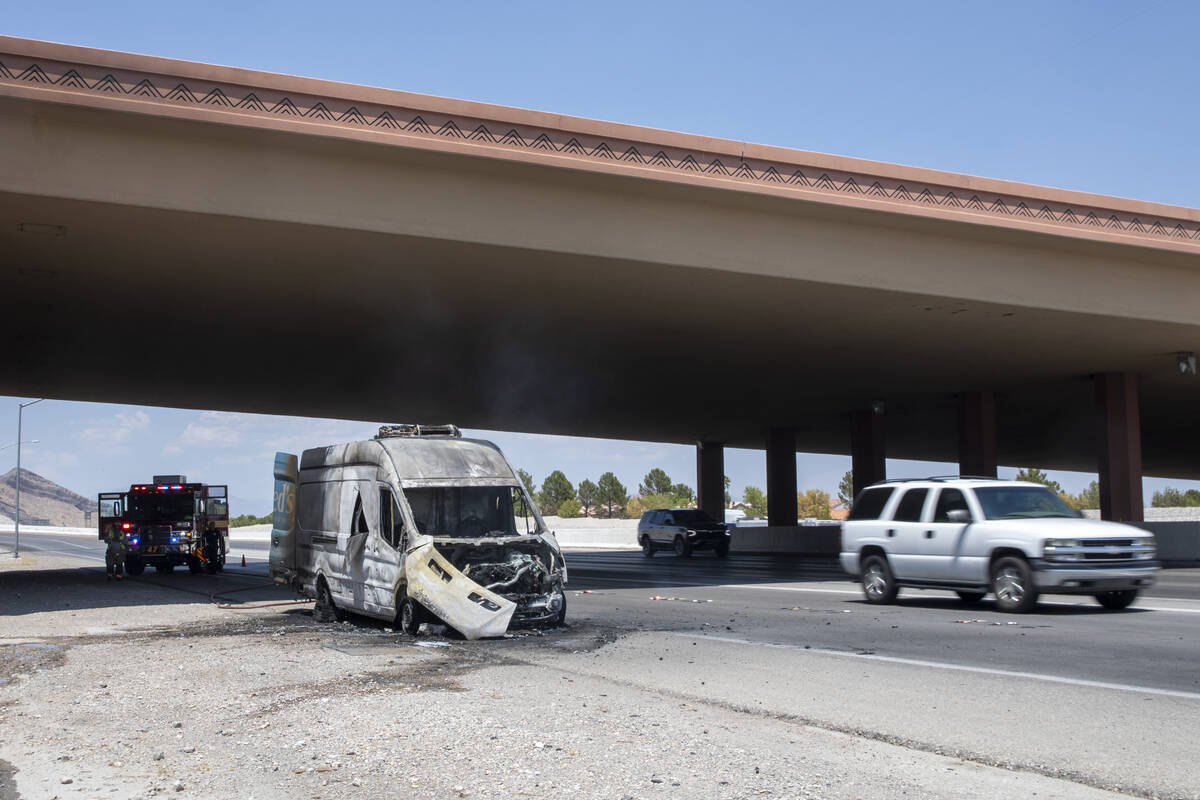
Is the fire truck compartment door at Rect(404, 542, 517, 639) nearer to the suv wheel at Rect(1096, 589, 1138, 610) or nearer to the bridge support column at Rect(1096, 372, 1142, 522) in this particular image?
the suv wheel at Rect(1096, 589, 1138, 610)

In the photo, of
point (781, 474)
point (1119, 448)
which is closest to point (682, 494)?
point (781, 474)

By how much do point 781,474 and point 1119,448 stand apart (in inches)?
906

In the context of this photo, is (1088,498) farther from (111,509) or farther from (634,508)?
(111,509)

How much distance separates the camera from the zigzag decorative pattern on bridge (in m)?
16.9

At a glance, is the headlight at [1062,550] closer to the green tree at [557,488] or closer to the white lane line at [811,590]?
the white lane line at [811,590]

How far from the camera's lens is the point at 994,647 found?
1184 cm

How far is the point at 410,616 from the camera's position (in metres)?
13.5

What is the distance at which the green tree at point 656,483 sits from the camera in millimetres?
143000

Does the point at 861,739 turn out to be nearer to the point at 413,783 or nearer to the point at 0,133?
the point at 413,783

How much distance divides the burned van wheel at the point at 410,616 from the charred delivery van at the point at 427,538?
1 cm

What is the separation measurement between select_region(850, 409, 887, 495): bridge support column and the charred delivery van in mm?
31564

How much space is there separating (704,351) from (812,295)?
8.15 meters

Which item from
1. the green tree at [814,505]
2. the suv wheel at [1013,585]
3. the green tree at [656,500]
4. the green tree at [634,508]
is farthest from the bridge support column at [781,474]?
the green tree at [814,505]

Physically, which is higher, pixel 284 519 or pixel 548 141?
pixel 548 141
